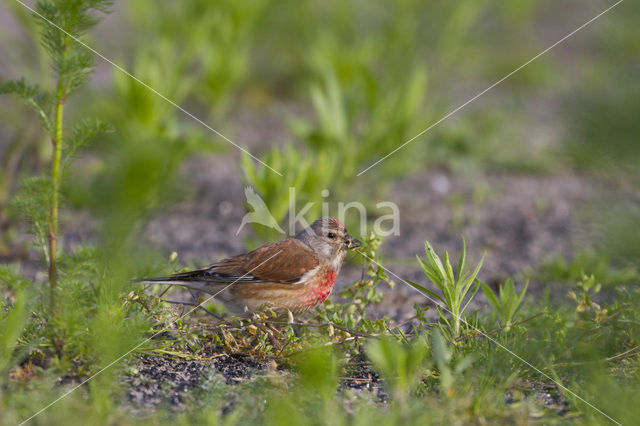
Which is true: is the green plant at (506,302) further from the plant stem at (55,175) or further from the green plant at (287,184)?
the plant stem at (55,175)

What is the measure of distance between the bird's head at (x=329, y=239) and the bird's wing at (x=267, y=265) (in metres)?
0.13

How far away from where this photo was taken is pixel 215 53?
23.0ft

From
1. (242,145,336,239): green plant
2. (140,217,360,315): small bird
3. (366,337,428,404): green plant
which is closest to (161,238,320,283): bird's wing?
(140,217,360,315): small bird

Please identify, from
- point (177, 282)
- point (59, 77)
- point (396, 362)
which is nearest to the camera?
point (396, 362)

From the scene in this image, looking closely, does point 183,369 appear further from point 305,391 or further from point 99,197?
point 99,197

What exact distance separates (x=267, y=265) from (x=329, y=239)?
1.69ft

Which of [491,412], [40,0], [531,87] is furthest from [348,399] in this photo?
[531,87]

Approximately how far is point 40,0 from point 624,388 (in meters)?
3.10

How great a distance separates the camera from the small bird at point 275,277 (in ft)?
13.4

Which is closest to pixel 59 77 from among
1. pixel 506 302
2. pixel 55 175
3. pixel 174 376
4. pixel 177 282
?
pixel 55 175

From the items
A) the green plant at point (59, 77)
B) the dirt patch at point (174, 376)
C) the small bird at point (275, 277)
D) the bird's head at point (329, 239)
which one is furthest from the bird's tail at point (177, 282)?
the bird's head at point (329, 239)

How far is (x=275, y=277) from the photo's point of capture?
14.0ft

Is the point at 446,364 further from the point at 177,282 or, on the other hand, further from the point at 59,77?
the point at 59,77

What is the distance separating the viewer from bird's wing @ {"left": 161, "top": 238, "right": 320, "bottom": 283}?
418cm
